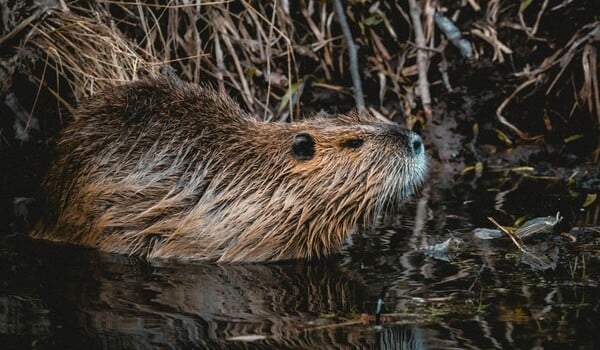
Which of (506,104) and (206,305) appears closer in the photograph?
(206,305)

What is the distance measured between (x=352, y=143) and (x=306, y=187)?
272 mm

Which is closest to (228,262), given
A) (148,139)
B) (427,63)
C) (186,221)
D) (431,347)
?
(186,221)

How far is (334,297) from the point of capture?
136 inches

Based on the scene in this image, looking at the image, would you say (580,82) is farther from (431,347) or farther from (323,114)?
(431,347)

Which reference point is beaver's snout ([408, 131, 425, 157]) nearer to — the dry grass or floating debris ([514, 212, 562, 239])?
floating debris ([514, 212, 562, 239])

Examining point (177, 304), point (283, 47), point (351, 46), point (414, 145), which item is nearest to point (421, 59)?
point (351, 46)

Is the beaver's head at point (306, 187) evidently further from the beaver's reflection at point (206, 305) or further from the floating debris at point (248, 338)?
the floating debris at point (248, 338)

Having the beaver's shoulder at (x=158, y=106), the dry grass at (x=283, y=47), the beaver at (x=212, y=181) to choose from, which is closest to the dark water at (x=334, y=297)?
the beaver at (x=212, y=181)

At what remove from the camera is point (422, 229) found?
15.0 feet

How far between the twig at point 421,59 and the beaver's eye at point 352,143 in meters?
1.68

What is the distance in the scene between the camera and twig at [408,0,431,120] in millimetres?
6008

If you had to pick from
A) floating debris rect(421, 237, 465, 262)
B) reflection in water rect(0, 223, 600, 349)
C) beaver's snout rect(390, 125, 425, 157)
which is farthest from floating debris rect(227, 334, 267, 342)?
beaver's snout rect(390, 125, 425, 157)

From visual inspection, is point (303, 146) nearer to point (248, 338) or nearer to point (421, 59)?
point (248, 338)

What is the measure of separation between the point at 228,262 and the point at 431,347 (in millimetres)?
1560
